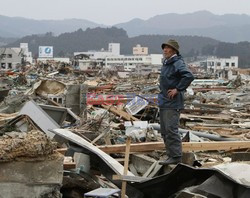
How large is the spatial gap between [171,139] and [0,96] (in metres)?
9.90

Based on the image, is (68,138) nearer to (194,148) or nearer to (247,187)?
(194,148)

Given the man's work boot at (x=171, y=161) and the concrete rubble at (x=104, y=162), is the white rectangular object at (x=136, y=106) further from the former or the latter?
the man's work boot at (x=171, y=161)

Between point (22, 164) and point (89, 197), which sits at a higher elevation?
point (22, 164)

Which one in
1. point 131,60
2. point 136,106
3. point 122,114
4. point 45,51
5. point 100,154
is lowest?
point 131,60

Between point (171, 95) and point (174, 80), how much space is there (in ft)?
0.61

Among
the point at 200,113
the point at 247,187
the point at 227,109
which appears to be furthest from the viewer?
the point at 227,109

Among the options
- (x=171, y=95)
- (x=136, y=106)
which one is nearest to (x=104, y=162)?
(x=171, y=95)

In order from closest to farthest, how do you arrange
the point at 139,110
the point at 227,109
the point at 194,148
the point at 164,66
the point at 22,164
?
the point at 22,164
the point at 164,66
the point at 194,148
the point at 139,110
the point at 227,109

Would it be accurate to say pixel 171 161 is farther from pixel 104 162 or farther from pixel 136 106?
pixel 136 106

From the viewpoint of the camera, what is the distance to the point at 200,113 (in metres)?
15.1

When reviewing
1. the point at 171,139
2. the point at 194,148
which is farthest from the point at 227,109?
the point at 171,139

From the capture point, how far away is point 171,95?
6.14 m

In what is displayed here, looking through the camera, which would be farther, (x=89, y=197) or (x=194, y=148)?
(x=194, y=148)

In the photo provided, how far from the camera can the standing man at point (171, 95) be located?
6.15 m
